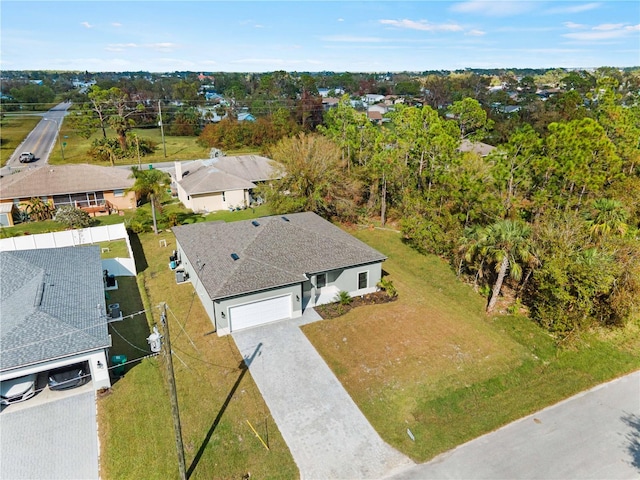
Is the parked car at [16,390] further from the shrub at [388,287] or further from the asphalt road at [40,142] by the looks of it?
the asphalt road at [40,142]

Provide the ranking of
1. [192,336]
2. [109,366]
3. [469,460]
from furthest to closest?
[192,336] < [109,366] < [469,460]

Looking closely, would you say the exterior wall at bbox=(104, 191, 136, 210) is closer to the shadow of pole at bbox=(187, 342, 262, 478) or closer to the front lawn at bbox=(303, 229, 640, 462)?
the shadow of pole at bbox=(187, 342, 262, 478)

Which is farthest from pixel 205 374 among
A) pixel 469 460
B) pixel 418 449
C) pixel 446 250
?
pixel 446 250

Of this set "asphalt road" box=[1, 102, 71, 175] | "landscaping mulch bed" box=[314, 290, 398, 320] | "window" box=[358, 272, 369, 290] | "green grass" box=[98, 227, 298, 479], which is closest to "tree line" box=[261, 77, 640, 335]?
"landscaping mulch bed" box=[314, 290, 398, 320]

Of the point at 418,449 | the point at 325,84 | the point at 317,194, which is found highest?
the point at 325,84

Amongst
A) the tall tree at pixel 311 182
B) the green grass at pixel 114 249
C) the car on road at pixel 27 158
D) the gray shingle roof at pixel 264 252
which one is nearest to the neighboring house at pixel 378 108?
the car on road at pixel 27 158

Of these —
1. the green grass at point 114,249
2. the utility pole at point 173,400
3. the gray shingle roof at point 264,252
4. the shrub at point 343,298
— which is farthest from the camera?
the green grass at point 114,249

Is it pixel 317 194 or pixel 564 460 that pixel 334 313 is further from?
pixel 317 194
